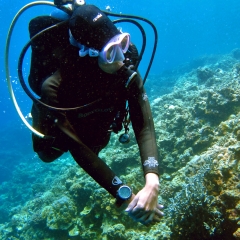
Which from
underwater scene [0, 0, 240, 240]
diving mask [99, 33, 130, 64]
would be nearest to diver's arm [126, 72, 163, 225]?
diving mask [99, 33, 130, 64]

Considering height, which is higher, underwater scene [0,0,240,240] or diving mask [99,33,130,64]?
diving mask [99,33,130,64]

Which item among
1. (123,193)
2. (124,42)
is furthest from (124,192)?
(124,42)

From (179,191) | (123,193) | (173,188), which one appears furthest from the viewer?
(173,188)

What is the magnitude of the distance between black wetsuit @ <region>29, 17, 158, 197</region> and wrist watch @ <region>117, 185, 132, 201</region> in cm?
5

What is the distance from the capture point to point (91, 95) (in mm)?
2389

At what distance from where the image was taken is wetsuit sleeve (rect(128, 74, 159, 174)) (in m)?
2.35

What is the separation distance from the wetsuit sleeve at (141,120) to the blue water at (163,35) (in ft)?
65.2

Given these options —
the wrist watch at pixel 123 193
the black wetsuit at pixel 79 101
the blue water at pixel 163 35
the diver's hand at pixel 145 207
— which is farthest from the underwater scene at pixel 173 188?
the blue water at pixel 163 35

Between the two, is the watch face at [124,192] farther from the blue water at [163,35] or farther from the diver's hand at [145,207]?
the blue water at [163,35]

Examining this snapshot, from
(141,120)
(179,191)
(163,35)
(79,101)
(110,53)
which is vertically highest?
(110,53)

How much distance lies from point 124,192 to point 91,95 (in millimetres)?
1099

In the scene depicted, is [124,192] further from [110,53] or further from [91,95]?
[110,53]

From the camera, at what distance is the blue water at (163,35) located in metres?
24.7

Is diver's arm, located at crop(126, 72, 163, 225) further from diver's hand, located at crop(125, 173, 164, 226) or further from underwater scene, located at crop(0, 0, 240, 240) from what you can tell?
underwater scene, located at crop(0, 0, 240, 240)
